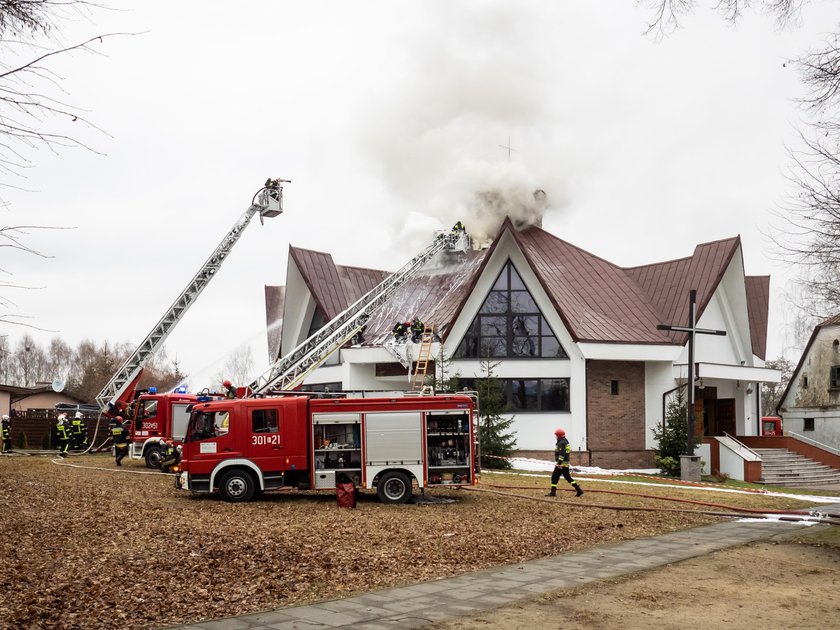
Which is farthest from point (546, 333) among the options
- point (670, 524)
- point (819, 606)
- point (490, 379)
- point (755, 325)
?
point (819, 606)

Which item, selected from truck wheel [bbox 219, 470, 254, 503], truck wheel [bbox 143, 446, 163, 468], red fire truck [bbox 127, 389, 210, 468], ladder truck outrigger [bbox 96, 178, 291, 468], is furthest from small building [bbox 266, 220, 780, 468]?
truck wheel [bbox 219, 470, 254, 503]

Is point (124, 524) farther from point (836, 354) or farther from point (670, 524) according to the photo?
point (836, 354)

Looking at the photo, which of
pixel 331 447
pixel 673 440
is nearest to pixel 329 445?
pixel 331 447

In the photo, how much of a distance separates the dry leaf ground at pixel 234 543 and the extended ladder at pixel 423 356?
1161 cm

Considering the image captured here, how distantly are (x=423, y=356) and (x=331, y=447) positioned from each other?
14.5m

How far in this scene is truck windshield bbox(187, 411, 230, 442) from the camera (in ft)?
53.3

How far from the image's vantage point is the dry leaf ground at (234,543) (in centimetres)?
782

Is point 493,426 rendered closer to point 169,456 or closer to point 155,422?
point 155,422

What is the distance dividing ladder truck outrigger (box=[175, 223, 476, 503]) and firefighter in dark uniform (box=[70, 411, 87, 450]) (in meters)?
14.7

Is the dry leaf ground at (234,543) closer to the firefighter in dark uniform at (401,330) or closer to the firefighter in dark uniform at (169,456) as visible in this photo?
the firefighter in dark uniform at (169,456)

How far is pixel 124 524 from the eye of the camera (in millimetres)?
12055

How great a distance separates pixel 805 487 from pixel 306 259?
22295 millimetres

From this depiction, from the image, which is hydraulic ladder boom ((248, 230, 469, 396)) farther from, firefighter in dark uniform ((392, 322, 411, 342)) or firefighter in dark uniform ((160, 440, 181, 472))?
firefighter in dark uniform ((160, 440, 181, 472))

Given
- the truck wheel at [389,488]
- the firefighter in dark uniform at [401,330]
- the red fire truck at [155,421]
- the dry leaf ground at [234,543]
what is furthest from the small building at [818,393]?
the truck wheel at [389,488]
